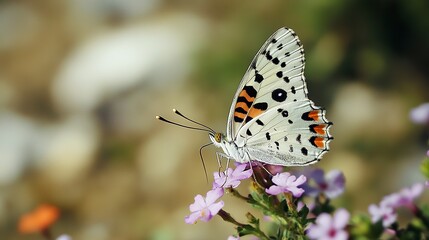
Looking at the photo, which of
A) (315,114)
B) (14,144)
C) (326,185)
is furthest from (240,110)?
(14,144)

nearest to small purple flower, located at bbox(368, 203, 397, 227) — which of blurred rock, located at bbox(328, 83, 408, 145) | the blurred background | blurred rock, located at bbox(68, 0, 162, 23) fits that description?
the blurred background

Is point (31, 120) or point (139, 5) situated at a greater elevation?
point (139, 5)

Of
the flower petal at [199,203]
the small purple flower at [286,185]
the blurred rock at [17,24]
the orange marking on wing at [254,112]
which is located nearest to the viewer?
the small purple flower at [286,185]

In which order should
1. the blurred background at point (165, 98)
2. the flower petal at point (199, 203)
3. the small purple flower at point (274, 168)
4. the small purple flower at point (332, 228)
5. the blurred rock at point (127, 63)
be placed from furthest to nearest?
the blurred rock at point (127, 63) → the blurred background at point (165, 98) → the small purple flower at point (274, 168) → the flower petal at point (199, 203) → the small purple flower at point (332, 228)

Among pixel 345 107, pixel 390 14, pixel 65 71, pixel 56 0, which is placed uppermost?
pixel 56 0

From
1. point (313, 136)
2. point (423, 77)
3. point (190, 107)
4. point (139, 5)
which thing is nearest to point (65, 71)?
point (139, 5)

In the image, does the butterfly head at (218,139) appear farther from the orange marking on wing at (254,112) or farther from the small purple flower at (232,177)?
the small purple flower at (232,177)

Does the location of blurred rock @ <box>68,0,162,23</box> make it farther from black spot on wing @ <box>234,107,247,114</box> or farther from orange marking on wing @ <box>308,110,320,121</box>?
orange marking on wing @ <box>308,110,320,121</box>

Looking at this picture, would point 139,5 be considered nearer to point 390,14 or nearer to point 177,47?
point 177,47

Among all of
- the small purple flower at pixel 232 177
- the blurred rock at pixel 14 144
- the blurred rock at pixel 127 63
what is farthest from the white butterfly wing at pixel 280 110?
the blurred rock at pixel 14 144
